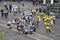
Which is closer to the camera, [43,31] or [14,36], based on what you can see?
[14,36]

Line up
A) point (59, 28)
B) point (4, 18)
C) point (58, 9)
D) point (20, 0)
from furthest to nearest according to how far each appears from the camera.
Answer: point (20, 0) → point (58, 9) → point (4, 18) → point (59, 28)

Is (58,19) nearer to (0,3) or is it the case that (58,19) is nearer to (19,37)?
(19,37)

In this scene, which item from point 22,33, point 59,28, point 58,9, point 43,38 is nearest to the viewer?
point 43,38

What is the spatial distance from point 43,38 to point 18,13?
48.9 ft

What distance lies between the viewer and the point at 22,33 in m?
38.2

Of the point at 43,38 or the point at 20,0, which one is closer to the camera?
the point at 43,38

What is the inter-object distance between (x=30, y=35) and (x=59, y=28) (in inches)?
262

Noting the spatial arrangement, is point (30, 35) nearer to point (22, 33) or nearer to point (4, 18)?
point (22, 33)

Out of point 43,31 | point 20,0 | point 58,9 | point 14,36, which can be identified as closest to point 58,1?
point 58,9

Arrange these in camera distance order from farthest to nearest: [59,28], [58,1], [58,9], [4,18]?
[58,1] → [58,9] → [4,18] → [59,28]

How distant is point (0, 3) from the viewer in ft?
204

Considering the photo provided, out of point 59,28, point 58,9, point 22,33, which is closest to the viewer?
point 22,33

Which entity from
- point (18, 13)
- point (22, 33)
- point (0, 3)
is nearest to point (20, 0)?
point (0, 3)

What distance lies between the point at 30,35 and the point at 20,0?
2834 centimetres
